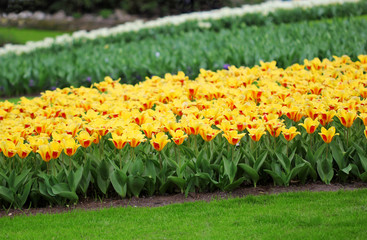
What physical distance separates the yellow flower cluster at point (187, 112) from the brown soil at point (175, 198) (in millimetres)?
412

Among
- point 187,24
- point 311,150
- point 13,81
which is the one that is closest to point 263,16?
point 187,24

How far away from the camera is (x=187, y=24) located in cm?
1528

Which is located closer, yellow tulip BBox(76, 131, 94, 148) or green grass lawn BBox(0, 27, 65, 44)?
yellow tulip BBox(76, 131, 94, 148)

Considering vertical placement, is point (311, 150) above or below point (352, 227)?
above

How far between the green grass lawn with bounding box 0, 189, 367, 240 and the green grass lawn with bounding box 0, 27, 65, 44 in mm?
16604

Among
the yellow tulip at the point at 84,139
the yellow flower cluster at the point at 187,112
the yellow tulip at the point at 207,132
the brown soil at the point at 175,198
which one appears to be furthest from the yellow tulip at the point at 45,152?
the yellow tulip at the point at 207,132

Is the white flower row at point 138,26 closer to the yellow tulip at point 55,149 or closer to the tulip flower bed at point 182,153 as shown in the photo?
the tulip flower bed at point 182,153

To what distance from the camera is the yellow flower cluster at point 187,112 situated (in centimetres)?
422

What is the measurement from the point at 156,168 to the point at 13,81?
6.18 m

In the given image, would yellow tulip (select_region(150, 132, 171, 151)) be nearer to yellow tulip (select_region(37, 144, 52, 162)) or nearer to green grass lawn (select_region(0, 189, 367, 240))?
green grass lawn (select_region(0, 189, 367, 240))

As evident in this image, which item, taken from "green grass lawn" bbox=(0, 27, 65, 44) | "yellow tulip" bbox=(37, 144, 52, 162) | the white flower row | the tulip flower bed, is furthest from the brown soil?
Answer: "green grass lawn" bbox=(0, 27, 65, 44)

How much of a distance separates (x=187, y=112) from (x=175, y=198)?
96 cm

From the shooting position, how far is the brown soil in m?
4.11

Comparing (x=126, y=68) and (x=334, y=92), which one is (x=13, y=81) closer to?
(x=126, y=68)
